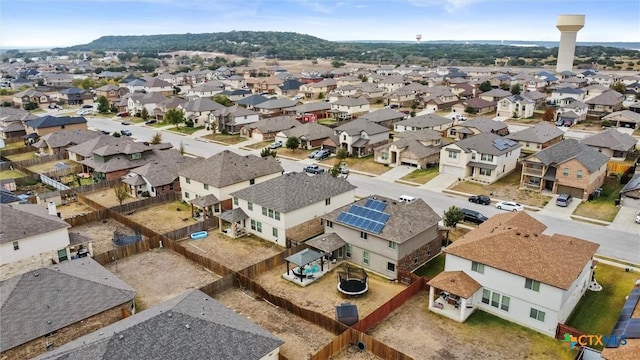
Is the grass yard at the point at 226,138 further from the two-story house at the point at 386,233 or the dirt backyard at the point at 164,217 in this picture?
the two-story house at the point at 386,233

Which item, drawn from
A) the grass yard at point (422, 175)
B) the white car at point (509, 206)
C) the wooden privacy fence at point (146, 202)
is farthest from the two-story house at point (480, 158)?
the wooden privacy fence at point (146, 202)

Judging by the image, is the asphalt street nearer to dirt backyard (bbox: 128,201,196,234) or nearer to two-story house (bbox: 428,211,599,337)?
two-story house (bbox: 428,211,599,337)

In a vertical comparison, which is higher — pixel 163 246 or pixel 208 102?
pixel 208 102

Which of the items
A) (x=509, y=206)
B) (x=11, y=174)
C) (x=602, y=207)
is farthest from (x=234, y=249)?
(x=11, y=174)

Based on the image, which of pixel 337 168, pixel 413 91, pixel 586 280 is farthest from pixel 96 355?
pixel 413 91

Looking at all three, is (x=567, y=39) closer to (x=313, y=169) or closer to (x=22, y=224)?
(x=313, y=169)

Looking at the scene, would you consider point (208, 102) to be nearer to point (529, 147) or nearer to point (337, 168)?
point (337, 168)

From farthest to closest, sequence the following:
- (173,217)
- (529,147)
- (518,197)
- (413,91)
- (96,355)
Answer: (413,91), (529,147), (518,197), (173,217), (96,355)

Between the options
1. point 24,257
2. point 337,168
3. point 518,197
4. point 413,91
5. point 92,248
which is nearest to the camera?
point 24,257
